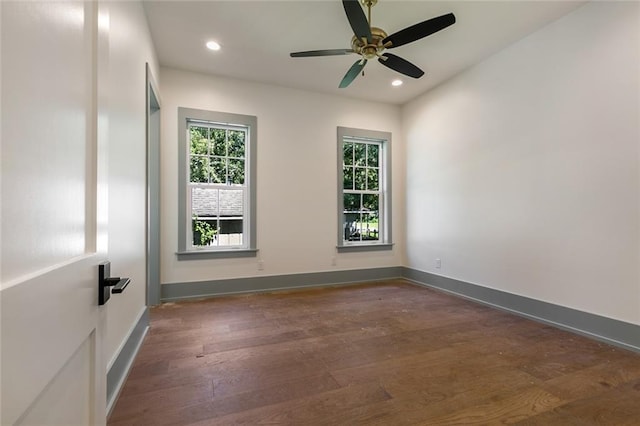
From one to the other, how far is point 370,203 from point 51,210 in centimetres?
463

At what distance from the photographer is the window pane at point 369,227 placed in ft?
16.3

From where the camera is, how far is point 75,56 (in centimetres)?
71

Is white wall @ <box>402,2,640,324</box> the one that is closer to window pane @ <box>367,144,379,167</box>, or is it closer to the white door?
window pane @ <box>367,144,379,167</box>

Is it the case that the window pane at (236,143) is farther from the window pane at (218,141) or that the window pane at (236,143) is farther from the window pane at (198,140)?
the window pane at (198,140)

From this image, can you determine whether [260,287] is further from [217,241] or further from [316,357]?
[316,357]

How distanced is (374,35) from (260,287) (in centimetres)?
327

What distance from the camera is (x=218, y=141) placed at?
4.11 m

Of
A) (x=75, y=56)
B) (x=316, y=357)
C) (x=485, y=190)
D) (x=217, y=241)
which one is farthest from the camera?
(x=217, y=241)

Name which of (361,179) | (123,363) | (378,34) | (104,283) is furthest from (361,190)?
(104,283)

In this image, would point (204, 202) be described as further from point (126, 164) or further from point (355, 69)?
point (355, 69)

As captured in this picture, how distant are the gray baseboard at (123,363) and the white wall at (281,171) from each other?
136 centimetres

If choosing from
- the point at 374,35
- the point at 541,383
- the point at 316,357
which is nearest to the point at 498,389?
the point at 541,383

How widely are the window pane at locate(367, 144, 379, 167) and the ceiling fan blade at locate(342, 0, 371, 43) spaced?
2647 millimetres

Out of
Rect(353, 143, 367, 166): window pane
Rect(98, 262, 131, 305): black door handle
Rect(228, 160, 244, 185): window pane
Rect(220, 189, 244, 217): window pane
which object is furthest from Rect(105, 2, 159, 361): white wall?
Rect(353, 143, 367, 166): window pane
